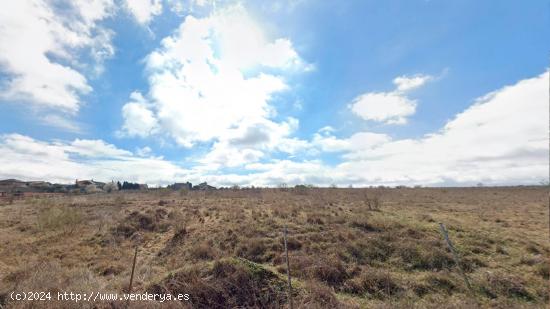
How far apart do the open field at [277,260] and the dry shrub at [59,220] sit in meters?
0.07

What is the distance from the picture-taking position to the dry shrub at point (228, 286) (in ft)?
27.6

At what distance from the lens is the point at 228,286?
8836mm

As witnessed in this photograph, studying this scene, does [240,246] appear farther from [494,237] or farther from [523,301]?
[494,237]

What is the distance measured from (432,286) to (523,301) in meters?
2.67

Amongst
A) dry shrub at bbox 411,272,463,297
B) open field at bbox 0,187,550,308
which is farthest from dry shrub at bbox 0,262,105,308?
dry shrub at bbox 411,272,463,297

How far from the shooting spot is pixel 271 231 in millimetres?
16656

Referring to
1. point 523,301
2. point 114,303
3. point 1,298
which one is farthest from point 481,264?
point 1,298

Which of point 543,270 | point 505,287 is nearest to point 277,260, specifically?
point 505,287

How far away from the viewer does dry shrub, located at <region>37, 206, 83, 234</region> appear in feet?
65.2

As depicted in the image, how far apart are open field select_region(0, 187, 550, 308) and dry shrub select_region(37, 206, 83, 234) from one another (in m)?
0.07

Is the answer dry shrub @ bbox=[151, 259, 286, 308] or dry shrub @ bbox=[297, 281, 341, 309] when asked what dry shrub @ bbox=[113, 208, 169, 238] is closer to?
dry shrub @ bbox=[151, 259, 286, 308]

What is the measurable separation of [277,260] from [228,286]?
4219 millimetres

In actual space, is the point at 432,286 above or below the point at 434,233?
below

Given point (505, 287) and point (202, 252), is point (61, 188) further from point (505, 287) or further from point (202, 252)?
point (505, 287)
